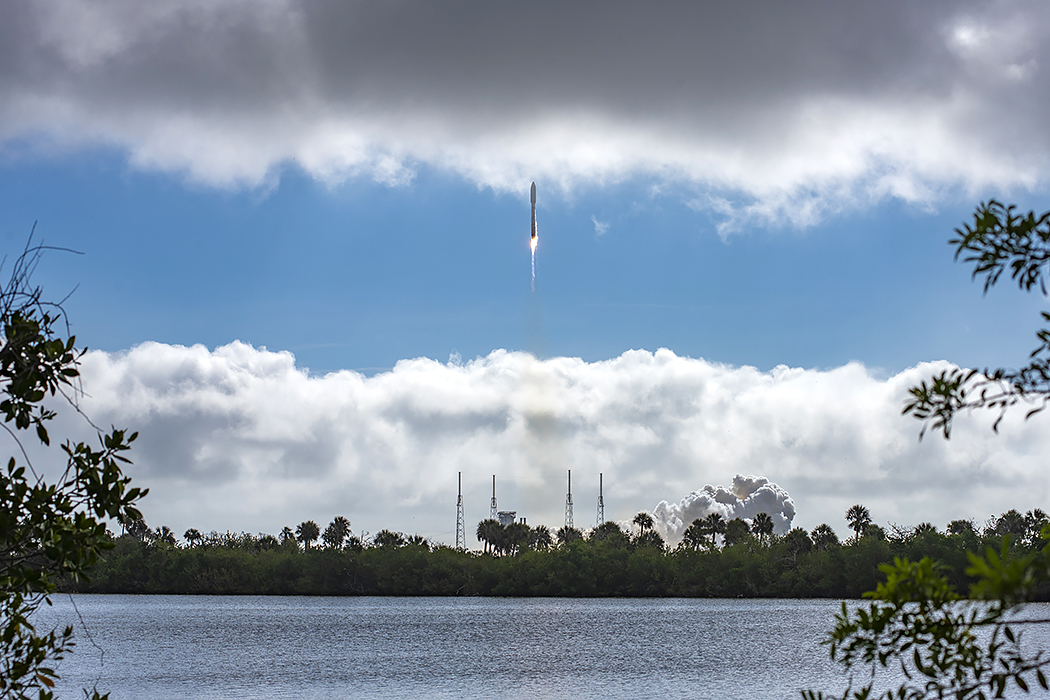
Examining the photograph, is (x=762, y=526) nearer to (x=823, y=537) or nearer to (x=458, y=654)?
(x=823, y=537)

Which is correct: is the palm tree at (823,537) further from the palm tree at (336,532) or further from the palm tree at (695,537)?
the palm tree at (336,532)

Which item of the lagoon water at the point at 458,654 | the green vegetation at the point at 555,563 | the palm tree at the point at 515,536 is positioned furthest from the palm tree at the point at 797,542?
the palm tree at the point at 515,536

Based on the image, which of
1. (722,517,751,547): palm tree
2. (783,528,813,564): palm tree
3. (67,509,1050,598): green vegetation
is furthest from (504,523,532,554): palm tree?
(783,528,813,564): palm tree

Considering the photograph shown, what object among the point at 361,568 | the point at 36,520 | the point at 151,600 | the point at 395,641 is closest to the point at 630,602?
the point at 361,568

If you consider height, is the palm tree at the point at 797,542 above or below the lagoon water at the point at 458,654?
above

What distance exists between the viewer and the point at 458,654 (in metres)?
62.0

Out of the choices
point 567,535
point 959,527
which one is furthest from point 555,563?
point 959,527

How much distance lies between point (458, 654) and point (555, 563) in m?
80.7

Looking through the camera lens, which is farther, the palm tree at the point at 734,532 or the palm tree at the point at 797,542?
the palm tree at the point at 734,532

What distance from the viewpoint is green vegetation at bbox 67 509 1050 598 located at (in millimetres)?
129000

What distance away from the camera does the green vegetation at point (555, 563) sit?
129 meters

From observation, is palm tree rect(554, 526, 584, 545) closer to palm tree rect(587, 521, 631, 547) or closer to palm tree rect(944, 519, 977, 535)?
palm tree rect(587, 521, 631, 547)

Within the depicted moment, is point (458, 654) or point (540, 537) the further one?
point (540, 537)

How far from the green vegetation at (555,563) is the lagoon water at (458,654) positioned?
67.0ft
